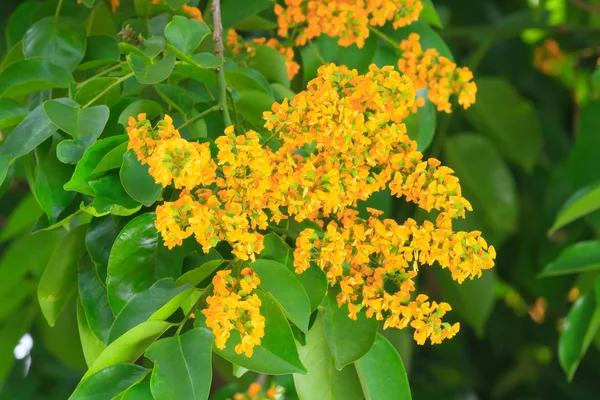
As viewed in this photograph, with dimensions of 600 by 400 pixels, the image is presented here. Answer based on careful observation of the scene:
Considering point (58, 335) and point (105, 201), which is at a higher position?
point (105, 201)

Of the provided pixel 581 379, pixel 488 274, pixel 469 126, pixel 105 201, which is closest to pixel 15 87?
pixel 105 201

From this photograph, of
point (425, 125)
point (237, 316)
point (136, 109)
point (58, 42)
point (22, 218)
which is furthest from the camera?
point (22, 218)

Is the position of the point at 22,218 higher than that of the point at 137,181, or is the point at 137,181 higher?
the point at 137,181

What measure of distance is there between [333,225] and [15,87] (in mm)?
257

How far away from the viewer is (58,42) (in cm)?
66

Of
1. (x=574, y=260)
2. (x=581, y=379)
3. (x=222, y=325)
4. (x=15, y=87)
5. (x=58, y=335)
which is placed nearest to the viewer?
(x=222, y=325)

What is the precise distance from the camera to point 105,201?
1.67ft

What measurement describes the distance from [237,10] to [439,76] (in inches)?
7.1

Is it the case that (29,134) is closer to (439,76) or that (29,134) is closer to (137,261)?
(137,261)

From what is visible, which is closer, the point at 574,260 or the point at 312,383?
the point at 312,383

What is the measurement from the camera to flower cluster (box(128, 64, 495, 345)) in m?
0.46

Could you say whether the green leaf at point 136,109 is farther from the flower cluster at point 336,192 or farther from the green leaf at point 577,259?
the green leaf at point 577,259

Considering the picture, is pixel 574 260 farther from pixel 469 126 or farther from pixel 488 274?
pixel 469 126

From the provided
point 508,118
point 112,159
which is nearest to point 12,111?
point 112,159
